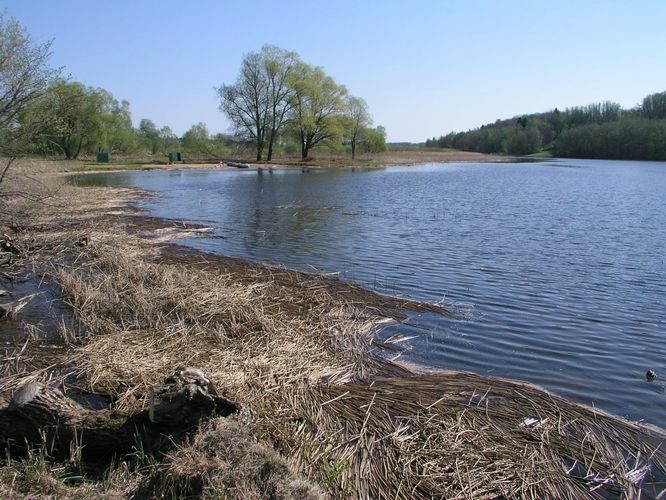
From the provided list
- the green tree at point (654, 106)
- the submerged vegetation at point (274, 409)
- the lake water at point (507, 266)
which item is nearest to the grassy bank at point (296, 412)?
the submerged vegetation at point (274, 409)

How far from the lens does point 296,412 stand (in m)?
5.66

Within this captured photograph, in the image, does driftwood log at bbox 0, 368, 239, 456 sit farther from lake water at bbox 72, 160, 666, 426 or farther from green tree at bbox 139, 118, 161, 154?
green tree at bbox 139, 118, 161, 154

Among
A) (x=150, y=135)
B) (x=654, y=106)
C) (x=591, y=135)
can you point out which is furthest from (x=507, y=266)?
(x=654, y=106)

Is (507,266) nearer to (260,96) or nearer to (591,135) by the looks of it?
(260,96)

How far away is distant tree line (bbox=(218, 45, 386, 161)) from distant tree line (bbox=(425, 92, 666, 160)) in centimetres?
7278

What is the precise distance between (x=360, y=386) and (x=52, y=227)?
15525 mm

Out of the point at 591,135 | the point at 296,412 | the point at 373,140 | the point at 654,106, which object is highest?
the point at 654,106

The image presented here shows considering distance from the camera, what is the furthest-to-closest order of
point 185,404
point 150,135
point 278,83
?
1. point 150,135
2. point 278,83
3. point 185,404

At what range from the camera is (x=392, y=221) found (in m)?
23.4

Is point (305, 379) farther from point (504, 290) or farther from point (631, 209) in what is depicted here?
point (631, 209)

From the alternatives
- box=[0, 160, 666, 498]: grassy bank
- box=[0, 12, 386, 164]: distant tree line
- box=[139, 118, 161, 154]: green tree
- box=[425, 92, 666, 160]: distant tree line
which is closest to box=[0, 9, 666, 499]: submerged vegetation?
box=[0, 160, 666, 498]: grassy bank

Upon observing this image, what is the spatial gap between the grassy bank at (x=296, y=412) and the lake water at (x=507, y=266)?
3.22 ft

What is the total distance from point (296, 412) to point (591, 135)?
141097 millimetres

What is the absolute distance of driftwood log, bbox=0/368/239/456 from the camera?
4793 millimetres
